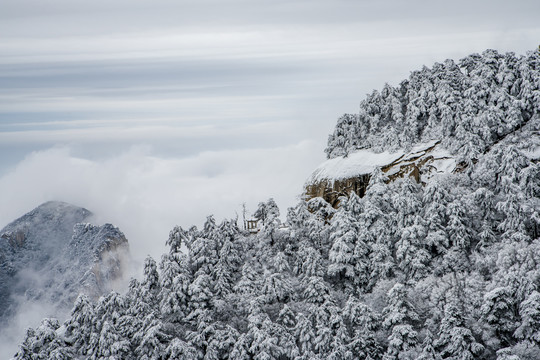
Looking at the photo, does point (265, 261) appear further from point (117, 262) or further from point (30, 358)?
point (117, 262)

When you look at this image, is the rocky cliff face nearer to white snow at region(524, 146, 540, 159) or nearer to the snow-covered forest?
the snow-covered forest

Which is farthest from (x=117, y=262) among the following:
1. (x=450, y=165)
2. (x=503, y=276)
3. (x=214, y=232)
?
(x=503, y=276)

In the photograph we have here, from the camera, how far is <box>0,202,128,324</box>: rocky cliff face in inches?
6216

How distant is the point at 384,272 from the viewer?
140 ft

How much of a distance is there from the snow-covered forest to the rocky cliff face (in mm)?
117615

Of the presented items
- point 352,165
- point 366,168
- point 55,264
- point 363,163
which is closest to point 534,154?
point 366,168

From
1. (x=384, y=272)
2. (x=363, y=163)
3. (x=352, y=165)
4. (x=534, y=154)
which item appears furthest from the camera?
(x=352, y=165)

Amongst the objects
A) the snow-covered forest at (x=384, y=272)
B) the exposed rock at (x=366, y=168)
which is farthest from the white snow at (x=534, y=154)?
the exposed rock at (x=366, y=168)

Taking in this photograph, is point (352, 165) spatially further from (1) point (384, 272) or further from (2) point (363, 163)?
(1) point (384, 272)

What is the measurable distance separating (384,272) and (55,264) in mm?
167308

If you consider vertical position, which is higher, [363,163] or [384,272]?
[363,163]

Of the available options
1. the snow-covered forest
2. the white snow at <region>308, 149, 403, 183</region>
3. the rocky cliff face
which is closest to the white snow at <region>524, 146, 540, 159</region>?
the snow-covered forest

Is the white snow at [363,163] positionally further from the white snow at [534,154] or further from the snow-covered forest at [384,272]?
the white snow at [534,154]

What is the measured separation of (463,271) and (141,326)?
→ 1116 inches
